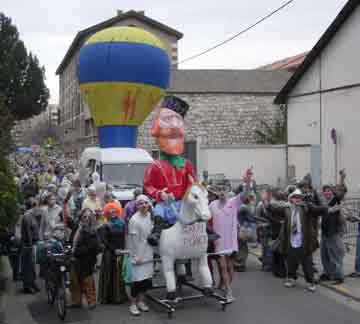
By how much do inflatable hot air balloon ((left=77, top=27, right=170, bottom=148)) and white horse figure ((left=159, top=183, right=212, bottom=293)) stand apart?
47.8 feet

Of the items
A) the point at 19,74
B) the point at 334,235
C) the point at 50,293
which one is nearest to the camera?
the point at 50,293

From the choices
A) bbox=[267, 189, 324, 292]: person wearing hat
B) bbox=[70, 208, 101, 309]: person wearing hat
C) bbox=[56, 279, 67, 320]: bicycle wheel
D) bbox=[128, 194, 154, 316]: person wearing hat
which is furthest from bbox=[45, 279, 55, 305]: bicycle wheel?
bbox=[267, 189, 324, 292]: person wearing hat

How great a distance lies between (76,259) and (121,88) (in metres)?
14.6

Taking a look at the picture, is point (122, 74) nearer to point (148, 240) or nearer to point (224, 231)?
point (224, 231)

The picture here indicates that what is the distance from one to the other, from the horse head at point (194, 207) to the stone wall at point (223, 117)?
89.5ft

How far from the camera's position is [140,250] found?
8.51m

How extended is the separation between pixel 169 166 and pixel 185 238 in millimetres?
1419

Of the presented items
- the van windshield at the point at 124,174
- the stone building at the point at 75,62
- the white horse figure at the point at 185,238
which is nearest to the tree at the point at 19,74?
the stone building at the point at 75,62

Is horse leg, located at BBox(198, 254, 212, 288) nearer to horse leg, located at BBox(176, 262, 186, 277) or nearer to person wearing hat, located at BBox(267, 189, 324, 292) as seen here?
horse leg, located at BBox(176, 262, 186, 277)

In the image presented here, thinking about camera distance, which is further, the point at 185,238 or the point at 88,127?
the point at 88,127

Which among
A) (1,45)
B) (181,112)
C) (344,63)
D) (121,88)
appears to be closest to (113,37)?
(121,88)

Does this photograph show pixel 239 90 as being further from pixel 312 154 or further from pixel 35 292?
pixel 35 292

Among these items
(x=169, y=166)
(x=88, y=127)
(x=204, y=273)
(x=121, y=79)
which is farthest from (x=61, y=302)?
(x=88, y=127)

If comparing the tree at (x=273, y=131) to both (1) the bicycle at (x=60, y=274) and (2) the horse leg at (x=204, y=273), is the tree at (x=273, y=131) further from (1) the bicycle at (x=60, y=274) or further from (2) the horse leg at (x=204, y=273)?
(1) the bicycle at (x=60, y=274)
